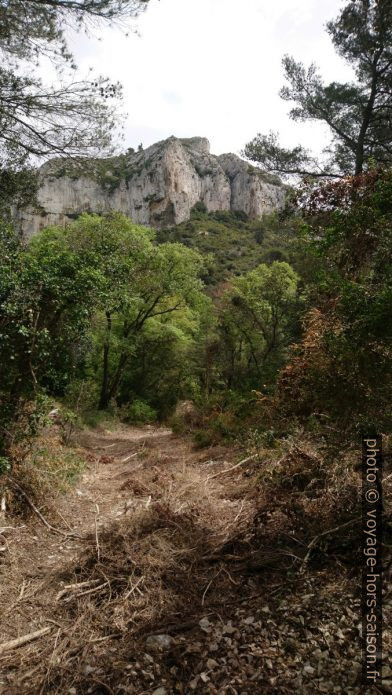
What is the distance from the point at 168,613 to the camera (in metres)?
3.37

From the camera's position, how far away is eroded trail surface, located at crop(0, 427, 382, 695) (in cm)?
267

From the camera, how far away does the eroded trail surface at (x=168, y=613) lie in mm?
2670

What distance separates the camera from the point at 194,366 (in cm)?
Answer: 1900

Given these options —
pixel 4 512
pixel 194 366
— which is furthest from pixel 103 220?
pixel 4 512

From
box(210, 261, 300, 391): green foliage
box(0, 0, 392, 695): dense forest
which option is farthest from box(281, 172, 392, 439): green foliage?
box(210, 261, 300, 391): green foliage

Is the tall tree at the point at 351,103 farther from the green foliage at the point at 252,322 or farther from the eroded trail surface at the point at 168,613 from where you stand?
the eroded trail surface at the point at 168,613

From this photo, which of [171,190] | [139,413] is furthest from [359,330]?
[171,190]

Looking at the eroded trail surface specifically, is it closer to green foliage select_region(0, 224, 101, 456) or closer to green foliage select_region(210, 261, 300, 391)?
green foliage select_region(0, 224, 101, 456)

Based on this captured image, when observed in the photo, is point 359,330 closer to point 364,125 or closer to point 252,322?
point 364,125

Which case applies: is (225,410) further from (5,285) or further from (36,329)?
(5,285)

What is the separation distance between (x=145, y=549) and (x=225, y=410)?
27.4ft

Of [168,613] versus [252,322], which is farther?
[252,322]

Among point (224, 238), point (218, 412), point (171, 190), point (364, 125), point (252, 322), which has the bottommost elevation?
point (218, 412)

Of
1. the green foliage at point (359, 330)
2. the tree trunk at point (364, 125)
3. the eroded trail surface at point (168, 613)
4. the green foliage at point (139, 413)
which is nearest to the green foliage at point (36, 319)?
the eroded trail surface at point (168, 613)
